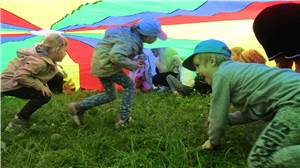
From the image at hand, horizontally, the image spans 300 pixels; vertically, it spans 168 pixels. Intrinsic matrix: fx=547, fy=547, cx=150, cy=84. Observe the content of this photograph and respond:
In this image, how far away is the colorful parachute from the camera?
7.40 m

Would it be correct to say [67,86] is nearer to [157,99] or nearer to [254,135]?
[157,99]

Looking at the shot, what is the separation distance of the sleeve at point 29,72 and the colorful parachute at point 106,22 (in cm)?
290

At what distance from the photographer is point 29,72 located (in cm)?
433

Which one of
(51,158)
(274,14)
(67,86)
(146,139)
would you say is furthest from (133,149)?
(67,86)

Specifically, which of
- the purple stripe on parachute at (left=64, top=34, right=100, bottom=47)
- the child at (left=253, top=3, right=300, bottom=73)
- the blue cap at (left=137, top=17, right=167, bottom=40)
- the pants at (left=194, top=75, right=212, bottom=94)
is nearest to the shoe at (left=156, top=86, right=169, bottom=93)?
the pants at (left=194, top=75, right=212, bottom=94)

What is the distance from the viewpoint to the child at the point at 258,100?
Answer: 2627 mm

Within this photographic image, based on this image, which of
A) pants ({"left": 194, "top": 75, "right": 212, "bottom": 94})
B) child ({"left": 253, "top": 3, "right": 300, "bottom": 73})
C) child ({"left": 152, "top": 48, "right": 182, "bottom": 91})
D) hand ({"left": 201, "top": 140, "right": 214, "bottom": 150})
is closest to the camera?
hand ({"left": 201, "top": 140, "right": 214, "bottom": 150})

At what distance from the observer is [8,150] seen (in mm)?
3609

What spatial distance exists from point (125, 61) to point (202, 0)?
375 centimetres

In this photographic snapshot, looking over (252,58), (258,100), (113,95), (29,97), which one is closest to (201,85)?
(252,58)

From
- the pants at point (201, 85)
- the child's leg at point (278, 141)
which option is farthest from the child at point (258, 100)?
the pants at point (201, 85)

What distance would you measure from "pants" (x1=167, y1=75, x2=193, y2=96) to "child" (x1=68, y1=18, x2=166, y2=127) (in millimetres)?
2101

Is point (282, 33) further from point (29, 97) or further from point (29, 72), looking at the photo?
point (29, 97)

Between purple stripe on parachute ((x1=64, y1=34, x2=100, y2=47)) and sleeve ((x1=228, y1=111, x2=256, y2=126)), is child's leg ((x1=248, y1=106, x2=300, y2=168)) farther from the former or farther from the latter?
purple stripe on parachute ((x1=64, y1=34, x2=100, y2=47))
